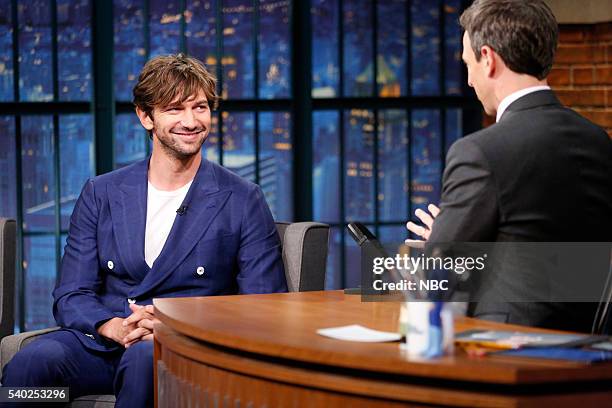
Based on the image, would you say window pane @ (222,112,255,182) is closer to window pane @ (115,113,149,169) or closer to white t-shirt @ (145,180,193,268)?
window pane @ (115,113,149,169)

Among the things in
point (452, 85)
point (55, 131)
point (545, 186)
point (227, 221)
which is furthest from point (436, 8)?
point (545, 186)

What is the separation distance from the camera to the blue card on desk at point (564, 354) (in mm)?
1884

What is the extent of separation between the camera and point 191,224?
3.58m

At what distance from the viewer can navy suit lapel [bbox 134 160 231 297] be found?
138 inches

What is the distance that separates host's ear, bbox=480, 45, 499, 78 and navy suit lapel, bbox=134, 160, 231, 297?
1.36 m

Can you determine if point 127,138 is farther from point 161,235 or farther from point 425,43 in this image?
point 161,235

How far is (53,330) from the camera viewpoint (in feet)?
11.8

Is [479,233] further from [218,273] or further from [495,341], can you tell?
[218,273]

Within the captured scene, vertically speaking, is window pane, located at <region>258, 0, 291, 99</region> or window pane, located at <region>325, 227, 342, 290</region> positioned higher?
window pane, located at <region>258, 0, 291, 99</region>

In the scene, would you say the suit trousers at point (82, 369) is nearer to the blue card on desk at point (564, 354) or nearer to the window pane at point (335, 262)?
the blue card on desk at point (564, 354)

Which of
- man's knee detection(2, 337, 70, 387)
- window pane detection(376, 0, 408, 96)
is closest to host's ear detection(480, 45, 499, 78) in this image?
man's knee detection(2, 337, 70, 387)

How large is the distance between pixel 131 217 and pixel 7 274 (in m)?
0.52

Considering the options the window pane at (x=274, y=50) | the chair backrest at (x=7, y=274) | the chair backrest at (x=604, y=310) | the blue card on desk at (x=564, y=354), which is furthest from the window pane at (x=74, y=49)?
the blue card on desk at (x=564, y=354)

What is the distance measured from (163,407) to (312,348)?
0.70 m
